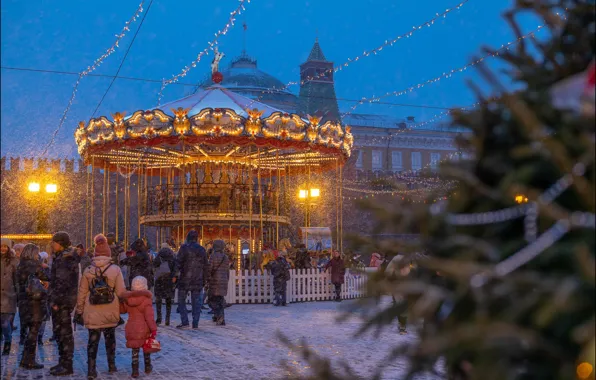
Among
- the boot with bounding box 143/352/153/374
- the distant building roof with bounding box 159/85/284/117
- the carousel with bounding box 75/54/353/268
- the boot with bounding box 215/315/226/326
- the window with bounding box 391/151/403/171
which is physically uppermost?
the window with bounding box 391/151/403/171

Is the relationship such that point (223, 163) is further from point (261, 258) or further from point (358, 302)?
point (358, 302)

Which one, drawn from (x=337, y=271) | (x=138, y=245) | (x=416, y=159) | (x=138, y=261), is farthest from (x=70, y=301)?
(x=416, y=159)

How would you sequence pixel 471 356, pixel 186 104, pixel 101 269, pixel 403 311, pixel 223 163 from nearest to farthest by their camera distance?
pixel 471 356, pixel 403 311, pixel 101 269, pixel 186 104, pixel 223 163

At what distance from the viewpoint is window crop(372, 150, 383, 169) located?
55594 mm

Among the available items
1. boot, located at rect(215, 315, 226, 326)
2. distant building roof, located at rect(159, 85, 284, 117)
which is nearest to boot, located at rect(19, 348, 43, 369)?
boot, located at rect(215, 315, 226, 326)

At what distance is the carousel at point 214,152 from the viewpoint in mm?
18422

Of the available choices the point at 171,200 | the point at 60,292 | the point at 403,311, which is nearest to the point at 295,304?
the point at 171,200

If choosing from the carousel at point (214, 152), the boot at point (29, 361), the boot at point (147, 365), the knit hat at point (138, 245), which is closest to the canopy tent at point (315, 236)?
the carousel at point (214, 152)

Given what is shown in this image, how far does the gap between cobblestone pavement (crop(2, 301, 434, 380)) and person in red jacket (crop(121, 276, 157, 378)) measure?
391 millimetres

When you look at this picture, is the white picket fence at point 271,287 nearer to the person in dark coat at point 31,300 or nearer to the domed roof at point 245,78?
the person in dark coat at point 31,300

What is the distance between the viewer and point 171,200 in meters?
21.1

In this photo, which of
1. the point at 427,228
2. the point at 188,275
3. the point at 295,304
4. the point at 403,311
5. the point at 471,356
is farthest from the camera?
the point at 295,304

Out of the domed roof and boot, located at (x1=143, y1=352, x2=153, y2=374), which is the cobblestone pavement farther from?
the domed roof

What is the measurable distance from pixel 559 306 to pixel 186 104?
1938 centimetres
